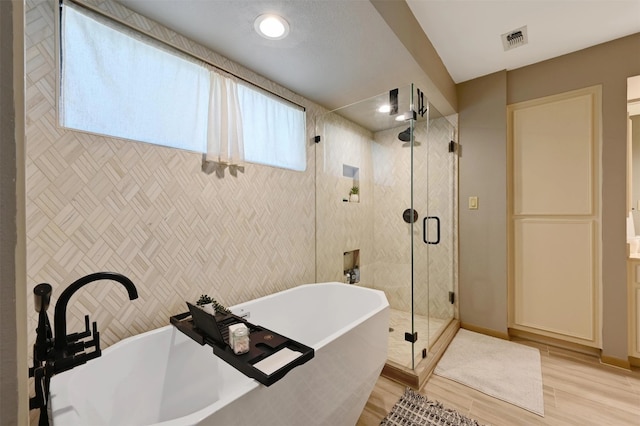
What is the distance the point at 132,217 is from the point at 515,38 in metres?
2.95

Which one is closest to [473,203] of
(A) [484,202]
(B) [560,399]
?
(A) [484,202]

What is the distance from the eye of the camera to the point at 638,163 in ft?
7.58

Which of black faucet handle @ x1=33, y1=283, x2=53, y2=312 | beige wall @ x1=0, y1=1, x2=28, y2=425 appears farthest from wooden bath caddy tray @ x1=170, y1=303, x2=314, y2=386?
beige wall @ x1=0, y1=1, x2=28, y2=425

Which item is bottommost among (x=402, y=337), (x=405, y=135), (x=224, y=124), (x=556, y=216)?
(x=402, y=337)

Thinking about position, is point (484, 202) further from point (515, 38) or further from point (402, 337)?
point (402, 337)

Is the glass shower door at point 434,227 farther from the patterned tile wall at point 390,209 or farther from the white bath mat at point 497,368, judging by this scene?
the white bath mat at point 497,368

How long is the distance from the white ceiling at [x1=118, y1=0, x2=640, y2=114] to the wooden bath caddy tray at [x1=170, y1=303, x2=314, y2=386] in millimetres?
1534

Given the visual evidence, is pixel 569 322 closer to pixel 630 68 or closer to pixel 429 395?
pixel 429 395

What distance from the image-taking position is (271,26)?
4.78 feet

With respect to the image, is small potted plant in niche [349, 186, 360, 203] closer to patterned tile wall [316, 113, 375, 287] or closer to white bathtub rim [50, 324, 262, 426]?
patterned tile wall [316, 113, 375, 287]

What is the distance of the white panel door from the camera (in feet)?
7.16

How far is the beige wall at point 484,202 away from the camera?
2.54 m

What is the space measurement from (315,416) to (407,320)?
1.27 m

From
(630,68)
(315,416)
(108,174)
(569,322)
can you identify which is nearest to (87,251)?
(108,174)
